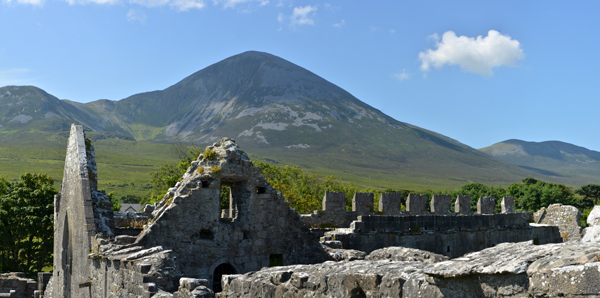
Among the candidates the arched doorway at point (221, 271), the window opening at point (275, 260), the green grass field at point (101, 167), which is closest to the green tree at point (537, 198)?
the window opening at point (275, 260)

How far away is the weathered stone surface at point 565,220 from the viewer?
26.5m

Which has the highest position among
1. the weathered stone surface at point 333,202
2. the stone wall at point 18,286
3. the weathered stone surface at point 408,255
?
the weathered stone surface at point 333,202

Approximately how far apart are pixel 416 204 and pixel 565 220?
8.53 meters

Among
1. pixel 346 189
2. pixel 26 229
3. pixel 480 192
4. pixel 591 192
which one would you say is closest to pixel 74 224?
pixel 26 229

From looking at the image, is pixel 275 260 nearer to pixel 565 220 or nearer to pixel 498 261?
pixel 498 261

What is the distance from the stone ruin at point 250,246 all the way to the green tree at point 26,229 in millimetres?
18787

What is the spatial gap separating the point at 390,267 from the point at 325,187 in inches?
2188

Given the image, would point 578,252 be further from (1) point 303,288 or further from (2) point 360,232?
(2) point 360,232

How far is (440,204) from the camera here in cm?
2605

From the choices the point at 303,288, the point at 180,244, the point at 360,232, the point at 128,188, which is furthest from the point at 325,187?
the point at 128,188

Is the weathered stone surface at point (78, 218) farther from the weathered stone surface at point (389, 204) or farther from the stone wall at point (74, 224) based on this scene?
the weathered stone surface at point (389, 204)

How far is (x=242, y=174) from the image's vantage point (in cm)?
1527

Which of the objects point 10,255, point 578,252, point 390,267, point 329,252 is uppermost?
point 578,252

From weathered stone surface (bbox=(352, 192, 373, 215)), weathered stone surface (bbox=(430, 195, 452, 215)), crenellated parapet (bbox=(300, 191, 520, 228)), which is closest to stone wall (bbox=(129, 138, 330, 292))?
crenellated parapet (bbox=(300, 191, 520, 228))
